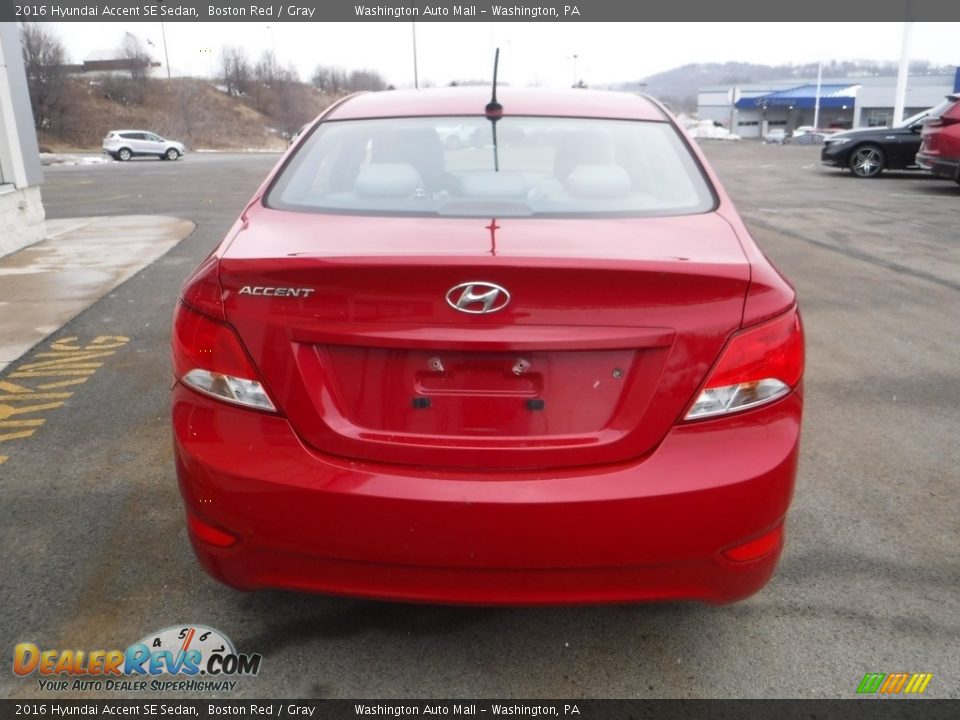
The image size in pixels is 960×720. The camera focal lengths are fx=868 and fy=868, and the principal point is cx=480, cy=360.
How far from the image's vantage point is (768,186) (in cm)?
1836

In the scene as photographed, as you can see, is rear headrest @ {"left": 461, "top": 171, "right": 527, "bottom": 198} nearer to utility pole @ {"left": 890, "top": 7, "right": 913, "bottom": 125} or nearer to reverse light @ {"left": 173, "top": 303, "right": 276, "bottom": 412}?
reverse light @ {"left": 173, "top": 303, "right": 276, "bottom": 412}

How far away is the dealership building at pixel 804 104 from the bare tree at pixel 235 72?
172ft

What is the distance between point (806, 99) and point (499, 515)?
297 feet

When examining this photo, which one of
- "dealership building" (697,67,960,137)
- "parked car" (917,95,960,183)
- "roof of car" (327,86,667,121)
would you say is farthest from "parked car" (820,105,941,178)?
"dealership building" (697,67,960,137)

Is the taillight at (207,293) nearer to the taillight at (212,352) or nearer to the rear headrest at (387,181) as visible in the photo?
the taillight at (212,352)

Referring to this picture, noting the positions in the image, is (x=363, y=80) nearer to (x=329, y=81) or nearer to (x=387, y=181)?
(x=329, y=81)

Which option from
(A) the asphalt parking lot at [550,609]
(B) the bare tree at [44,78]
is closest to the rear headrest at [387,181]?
(A) the asphalt parking lot at [550,609]

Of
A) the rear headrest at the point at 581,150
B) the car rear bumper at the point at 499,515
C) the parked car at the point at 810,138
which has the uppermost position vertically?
the rear headrest at the point at 581,150

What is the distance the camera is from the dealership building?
6744 cm

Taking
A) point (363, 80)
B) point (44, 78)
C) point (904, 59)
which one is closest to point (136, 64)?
point (44, 78)

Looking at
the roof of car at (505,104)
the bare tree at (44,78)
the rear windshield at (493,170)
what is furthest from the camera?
the bare tree at (44,78)

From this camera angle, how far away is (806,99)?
83.3 m

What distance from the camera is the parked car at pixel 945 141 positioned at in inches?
627

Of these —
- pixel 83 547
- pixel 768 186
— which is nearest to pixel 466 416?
pixel 83 547
